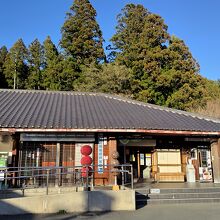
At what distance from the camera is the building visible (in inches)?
482

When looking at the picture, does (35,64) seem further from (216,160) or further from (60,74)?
(216,160)

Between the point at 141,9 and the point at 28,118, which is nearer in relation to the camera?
the point at 28,118

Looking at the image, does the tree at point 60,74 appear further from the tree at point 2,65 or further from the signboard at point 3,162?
the signboard at point 3,162

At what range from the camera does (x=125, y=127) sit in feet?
40.3

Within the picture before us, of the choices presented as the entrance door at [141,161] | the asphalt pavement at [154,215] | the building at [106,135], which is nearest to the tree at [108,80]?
the building at [106,135]

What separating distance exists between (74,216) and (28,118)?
594 cm

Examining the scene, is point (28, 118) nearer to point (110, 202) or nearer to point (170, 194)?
point (110, 202)

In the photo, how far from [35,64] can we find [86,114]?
28.7 meters

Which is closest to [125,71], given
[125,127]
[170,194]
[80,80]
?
[80,80]

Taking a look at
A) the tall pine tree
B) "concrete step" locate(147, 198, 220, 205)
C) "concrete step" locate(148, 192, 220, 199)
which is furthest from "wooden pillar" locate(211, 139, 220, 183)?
the tall pine tree

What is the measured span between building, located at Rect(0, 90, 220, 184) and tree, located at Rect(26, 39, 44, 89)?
63.6 ft

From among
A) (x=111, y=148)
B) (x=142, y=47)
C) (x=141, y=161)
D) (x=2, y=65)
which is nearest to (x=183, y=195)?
(x=111, y=148)

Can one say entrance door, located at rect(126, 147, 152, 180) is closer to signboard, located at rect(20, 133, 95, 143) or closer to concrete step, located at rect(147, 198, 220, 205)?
signboard, located at rect(20, 133, 95, 143)

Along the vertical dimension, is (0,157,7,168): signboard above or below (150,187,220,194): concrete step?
above
